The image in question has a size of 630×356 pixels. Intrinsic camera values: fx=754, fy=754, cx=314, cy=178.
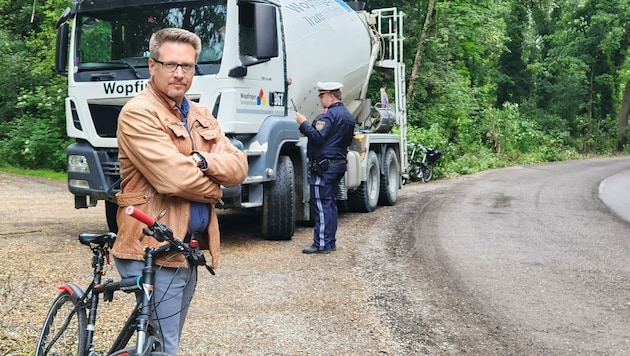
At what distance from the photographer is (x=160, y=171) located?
9.73 ft

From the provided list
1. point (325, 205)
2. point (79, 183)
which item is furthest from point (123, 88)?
point (325, 205)

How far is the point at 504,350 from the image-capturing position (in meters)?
5.16

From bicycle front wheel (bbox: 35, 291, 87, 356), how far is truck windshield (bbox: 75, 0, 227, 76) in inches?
199

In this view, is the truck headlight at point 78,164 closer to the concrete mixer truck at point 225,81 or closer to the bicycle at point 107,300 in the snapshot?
the concrete mixer truck at point 225,81

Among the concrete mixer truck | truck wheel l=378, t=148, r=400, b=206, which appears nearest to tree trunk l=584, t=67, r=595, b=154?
truck wheel l=378, t=148, r=400, b=206

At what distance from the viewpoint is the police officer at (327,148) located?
9.13m

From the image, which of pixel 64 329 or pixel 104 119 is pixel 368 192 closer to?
pixel 104 119

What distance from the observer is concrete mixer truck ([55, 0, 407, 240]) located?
8.56m

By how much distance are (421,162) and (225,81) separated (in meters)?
13.3

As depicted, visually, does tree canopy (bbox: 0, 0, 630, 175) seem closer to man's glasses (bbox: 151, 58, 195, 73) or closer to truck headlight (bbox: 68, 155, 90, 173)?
truck headlight (bbox: 68, 155, 90, 173)

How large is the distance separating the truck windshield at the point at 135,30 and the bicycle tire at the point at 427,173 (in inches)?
526

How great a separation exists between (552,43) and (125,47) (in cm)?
4284

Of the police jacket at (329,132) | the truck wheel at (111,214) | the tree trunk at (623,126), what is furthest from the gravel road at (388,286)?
the tree trunk at (623,126)

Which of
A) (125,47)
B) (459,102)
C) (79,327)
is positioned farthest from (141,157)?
(459,102)
